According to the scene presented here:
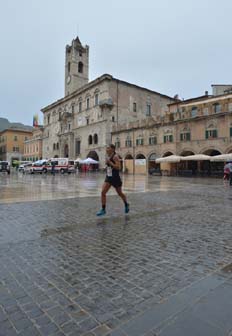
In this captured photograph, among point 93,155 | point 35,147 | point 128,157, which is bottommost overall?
point 128,157

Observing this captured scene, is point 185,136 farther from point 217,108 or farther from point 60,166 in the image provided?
point 60,166

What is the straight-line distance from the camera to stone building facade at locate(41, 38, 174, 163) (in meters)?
44.5

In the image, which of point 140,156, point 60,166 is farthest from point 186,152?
point 60,166

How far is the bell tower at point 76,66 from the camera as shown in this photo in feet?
186

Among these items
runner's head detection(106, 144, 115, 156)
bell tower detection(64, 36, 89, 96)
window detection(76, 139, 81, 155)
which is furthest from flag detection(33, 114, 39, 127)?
runner's head detection(106, 144, 115, 156)


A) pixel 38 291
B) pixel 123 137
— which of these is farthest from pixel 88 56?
pixel 38 291

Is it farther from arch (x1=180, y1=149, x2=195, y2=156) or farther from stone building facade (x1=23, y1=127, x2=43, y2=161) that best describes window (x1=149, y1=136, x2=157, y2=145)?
stone building facade (x1=23, y1=127, x2=43, y2=161)

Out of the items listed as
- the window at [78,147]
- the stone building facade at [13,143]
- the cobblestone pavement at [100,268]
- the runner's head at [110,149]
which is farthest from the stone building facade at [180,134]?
the stone building facade at [13,143]

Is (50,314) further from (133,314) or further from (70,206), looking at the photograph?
(70,206)

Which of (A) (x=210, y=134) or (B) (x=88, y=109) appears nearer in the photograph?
(A) (x=210, y=134)

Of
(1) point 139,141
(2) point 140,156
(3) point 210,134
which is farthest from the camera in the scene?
(2) point 140,156

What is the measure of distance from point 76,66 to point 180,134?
36687mm

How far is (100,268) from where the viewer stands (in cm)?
305

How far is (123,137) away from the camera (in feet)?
137
